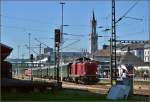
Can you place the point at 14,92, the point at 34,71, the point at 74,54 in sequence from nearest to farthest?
the point at 14,92, the point at 34,71, the point at 74,54

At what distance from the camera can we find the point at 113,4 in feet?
163

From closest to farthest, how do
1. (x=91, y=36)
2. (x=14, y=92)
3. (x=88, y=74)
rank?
(x=14, y=92), (x=88, y=74), (x=91, y=36)

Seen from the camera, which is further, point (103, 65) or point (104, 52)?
point (104, 52)

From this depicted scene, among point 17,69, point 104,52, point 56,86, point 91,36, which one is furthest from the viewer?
point 104,52

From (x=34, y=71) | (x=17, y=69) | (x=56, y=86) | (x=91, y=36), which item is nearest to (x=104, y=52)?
(x=17, y=69)

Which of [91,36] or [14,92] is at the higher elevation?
[91,36]

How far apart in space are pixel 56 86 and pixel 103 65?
85.2 metres

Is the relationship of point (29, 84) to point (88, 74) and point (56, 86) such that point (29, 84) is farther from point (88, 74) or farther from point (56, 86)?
point (88, 74)

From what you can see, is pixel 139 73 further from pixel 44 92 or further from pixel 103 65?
pixel 44 92

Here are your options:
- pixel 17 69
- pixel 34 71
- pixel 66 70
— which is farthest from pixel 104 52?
pixel 66 70

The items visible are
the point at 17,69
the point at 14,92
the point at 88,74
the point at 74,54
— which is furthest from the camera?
the point at 74,54

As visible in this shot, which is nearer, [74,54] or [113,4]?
[113,4]

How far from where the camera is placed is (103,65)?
403 ft

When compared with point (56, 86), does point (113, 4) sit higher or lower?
higher
